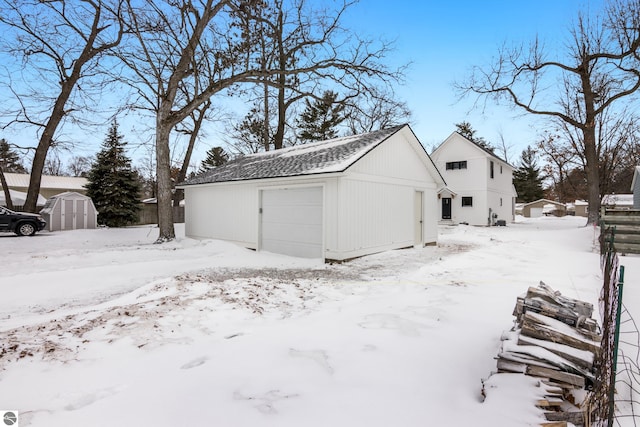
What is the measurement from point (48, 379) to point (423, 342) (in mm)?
3499

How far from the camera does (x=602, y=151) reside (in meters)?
23.8

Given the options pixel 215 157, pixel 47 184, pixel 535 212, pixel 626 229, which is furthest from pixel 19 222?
pixel 535 212

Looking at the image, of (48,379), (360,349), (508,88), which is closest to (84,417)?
(48,379)

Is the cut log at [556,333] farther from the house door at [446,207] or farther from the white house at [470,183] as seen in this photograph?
the house door at [446,207]

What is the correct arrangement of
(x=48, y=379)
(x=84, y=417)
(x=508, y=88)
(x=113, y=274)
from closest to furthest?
(x=84, y=417) → (x=48, y=379) → (x=113, y=274) → (x=508, y=88)

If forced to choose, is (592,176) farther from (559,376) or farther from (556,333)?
(559,376)

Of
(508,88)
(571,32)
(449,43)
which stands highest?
(571,32)

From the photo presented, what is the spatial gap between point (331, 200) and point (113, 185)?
65.3 feet

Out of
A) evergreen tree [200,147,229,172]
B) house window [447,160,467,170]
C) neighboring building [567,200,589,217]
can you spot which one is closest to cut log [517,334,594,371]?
house window [447,160,467,170]

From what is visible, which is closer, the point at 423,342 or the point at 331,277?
the point at 423,342

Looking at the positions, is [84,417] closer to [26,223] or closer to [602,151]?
[26,223]

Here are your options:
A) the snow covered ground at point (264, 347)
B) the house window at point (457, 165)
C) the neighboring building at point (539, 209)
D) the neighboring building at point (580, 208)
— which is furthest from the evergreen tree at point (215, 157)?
the neighboring building at point (580, 208)

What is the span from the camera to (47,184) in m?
32.0

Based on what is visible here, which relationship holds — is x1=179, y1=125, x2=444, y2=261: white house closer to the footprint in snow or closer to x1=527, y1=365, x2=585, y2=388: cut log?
the footprint in snow
